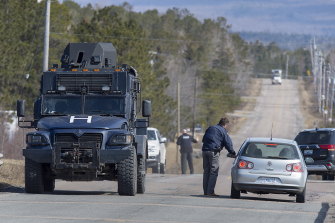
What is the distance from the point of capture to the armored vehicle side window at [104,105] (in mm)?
19688

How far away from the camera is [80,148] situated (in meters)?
18.5

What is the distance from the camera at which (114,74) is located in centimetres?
2003

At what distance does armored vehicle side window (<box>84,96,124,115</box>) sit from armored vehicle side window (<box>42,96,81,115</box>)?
0.24 metres

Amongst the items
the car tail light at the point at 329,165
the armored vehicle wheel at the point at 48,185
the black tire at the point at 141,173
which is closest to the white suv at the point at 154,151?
the car tail light at the point at 329,165

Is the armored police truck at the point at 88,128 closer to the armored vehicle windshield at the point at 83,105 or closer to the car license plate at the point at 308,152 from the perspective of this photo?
the armored vehicle windshield at the point at 83,105

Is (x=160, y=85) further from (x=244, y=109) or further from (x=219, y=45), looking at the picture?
(x=219, y=45)

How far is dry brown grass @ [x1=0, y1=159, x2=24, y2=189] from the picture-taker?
22.8 meters

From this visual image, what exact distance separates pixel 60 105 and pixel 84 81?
2.75 ft

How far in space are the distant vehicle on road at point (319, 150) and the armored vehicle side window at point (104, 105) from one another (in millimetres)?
11091

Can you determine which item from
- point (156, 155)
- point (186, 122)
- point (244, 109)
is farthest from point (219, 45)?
point (156, 155)

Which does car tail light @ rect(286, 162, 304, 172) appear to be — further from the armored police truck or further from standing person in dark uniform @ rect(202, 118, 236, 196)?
the armored police truck

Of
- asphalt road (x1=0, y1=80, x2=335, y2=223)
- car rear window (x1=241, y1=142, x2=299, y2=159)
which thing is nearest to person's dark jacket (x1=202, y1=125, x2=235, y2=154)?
car rear window (x1=241, y1=142, x2=299, y2=159)

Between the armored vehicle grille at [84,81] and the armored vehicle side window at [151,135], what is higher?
the armored vehicle grille at [84,81]

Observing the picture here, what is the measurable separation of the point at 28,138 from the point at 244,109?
326 feet
